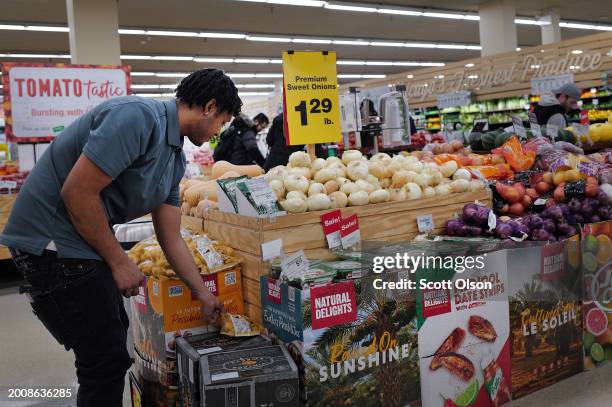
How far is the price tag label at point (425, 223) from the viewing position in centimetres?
288

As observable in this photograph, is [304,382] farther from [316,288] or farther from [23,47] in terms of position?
[23,47]

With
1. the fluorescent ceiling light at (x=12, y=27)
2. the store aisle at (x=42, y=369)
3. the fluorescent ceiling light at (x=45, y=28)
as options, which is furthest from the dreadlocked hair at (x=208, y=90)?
the fluorescent ceiling light at (x=12, y=27)

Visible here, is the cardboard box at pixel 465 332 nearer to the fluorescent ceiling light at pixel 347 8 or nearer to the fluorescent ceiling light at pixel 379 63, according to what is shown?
the fluorescent ceiling light at pixel 347 8

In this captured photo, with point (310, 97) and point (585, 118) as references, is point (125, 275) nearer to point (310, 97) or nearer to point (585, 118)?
point (310, 97)

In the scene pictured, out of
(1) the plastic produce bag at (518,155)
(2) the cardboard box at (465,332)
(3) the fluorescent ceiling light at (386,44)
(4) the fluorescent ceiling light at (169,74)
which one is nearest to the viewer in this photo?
(2) the cardboard box at (465,332)

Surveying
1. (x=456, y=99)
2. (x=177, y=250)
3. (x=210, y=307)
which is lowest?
(x=210, y=307)

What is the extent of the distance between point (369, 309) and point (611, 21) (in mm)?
17302

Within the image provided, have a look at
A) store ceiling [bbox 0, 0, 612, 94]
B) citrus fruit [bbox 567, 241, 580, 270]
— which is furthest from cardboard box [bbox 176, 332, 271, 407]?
store ceiling [bbox 0, 0, 612, 94]

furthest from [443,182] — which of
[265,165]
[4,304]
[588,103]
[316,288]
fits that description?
[588,103]

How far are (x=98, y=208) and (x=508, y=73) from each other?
11985mm

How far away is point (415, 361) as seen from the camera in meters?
2.38

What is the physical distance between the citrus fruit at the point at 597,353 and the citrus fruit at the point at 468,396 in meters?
0.83

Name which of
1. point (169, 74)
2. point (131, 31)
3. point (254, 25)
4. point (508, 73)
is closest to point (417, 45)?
point (508, 73)

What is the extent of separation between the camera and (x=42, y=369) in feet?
11.5
